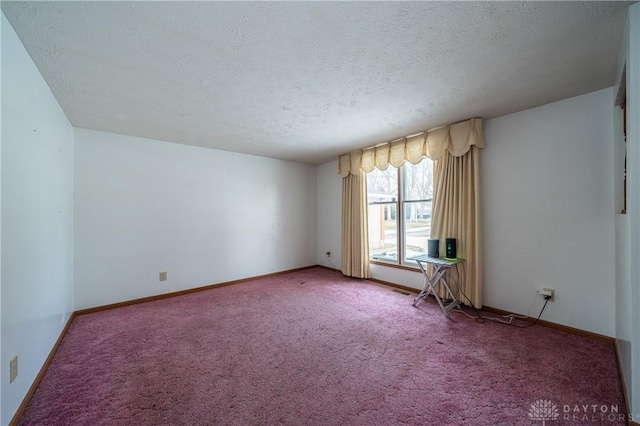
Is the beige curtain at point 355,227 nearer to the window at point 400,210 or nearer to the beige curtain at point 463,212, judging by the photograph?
the window at point 400,210

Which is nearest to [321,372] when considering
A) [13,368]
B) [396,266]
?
[13,368]

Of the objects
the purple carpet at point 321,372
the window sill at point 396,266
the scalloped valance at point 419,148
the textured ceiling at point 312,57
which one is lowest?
the purple carpet at point 321,372

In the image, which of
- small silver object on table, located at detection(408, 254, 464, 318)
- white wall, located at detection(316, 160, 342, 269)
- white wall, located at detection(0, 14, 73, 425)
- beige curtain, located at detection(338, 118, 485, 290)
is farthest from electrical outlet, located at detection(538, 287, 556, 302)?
white wall, located at detection(0, 14, 73, 425)

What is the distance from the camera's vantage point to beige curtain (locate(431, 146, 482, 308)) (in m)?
2.99

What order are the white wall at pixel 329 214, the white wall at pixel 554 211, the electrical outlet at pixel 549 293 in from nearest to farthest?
the white wall at pixel 554 211, the electrical outlet at pixel 549 293, the white wall at pixel 329 214

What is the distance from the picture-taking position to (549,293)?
256 centimetres

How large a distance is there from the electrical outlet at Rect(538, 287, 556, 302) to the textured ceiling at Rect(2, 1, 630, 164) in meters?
1.97

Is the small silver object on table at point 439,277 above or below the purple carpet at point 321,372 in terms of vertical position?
above

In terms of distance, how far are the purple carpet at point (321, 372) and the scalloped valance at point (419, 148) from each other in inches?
81.2

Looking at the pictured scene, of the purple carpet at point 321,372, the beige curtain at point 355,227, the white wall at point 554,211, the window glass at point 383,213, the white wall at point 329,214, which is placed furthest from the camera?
the white wall at point 329,214

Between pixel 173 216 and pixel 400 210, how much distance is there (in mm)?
3586

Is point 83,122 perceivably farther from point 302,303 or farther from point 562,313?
point 562,313

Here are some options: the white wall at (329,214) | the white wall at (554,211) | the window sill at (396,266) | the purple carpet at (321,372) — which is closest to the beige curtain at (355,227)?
the window sill at (396,266)

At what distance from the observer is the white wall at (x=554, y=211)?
91.4 inches
